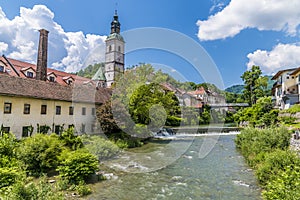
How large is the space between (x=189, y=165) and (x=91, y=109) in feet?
51.4

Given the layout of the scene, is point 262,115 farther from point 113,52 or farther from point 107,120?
point 113,52

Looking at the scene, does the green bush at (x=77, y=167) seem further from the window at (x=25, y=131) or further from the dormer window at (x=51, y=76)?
the dormer window at (x=51, y=76)

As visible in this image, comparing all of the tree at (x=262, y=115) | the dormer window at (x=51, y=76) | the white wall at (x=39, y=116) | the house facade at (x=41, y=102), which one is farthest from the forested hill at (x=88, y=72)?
the tree at (x=262, y=115)

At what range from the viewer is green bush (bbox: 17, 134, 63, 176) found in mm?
11812

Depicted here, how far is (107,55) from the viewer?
2530 inches

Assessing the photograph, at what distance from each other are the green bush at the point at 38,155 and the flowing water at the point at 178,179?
3629mm

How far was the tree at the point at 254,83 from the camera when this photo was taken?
5382 cm

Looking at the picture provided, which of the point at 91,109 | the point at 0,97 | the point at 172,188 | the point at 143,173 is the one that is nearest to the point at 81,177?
the point at 143,173

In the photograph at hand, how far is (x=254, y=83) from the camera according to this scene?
5609 cm

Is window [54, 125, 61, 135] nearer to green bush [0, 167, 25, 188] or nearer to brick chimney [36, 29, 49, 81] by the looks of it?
brick chimney [36, 29, 49, 81]

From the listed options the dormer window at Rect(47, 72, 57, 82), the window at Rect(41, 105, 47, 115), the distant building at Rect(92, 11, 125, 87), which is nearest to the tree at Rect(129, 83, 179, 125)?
the window at Rect(41, 105, 47, 115)

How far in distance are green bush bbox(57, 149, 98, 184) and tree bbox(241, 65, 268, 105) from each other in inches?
2093

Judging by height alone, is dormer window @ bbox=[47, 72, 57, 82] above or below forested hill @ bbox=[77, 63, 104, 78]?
below

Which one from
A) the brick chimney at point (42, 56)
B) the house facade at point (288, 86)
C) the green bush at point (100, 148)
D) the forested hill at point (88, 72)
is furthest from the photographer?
the forested hill at point (88, 72)
